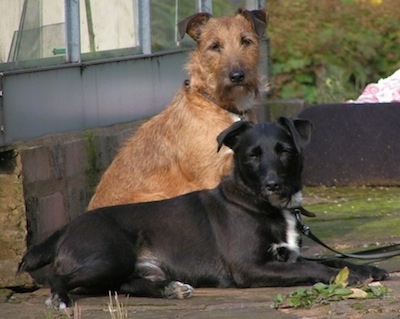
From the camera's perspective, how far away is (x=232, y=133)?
24.5 ft

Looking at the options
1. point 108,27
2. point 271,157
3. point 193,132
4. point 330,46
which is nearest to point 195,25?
point 108,27

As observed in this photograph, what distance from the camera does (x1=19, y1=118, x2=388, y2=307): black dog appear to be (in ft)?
23.6

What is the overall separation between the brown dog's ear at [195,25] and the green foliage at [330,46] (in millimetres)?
7044

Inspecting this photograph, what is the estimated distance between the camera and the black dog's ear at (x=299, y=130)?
288 inches

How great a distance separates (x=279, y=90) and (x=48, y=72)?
8.44 meters

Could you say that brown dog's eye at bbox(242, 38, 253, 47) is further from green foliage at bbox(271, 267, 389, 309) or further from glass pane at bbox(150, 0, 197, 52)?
green foliage at bbox(271, 267, 389, 309)

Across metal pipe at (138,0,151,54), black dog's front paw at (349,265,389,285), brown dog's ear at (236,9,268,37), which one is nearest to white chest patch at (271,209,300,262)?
black dog's front paw at (349,265,389,285)

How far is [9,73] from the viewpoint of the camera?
7.72m

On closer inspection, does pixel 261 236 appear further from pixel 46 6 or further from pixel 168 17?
pixel 168 17

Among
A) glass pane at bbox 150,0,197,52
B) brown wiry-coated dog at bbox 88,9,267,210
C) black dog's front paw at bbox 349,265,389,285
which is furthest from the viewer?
glass pane at bbox 150,0,197,52

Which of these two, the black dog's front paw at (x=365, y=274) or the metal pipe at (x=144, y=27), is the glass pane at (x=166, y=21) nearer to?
the metal pipe at (x=144, y=27)

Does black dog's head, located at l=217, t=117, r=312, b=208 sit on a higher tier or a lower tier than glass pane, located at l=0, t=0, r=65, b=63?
lower

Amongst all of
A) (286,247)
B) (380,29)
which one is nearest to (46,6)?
(286,247)

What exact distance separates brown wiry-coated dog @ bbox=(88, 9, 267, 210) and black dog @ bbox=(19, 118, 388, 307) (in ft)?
2.40
